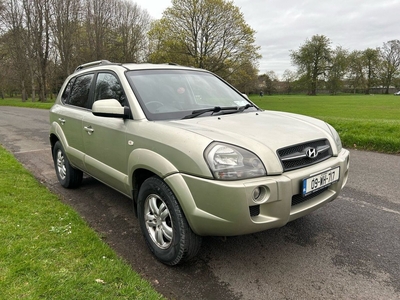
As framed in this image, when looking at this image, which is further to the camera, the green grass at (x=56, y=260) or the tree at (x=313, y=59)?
the tree at (x=313, y=59)

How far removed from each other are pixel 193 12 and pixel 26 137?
23.4 meters

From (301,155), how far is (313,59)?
240 ft

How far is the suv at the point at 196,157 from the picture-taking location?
221 cm

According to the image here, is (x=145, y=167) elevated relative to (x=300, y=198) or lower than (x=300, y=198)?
elevated

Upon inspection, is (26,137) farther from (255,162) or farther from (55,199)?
(255,162)

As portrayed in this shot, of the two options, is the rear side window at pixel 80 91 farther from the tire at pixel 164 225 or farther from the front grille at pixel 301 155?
the front grille at pixel 301 155

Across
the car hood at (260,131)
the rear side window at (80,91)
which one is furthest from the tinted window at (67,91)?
the car hood at (260,131)

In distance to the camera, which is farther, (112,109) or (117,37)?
(117,37)

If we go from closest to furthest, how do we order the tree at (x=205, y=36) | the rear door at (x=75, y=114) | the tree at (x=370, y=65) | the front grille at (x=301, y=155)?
the front grille at (x=301, y=155), the rear door at (x=75, y=114), the tree at (x=205, y=36), the tree at (x=370, y=65)

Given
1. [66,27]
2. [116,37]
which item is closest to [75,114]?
[66,27]

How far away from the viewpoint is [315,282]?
2385 millimetres

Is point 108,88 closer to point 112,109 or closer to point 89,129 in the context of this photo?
point 89,129

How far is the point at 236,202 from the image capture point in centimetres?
213

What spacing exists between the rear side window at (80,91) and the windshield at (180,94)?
997 millimetres
